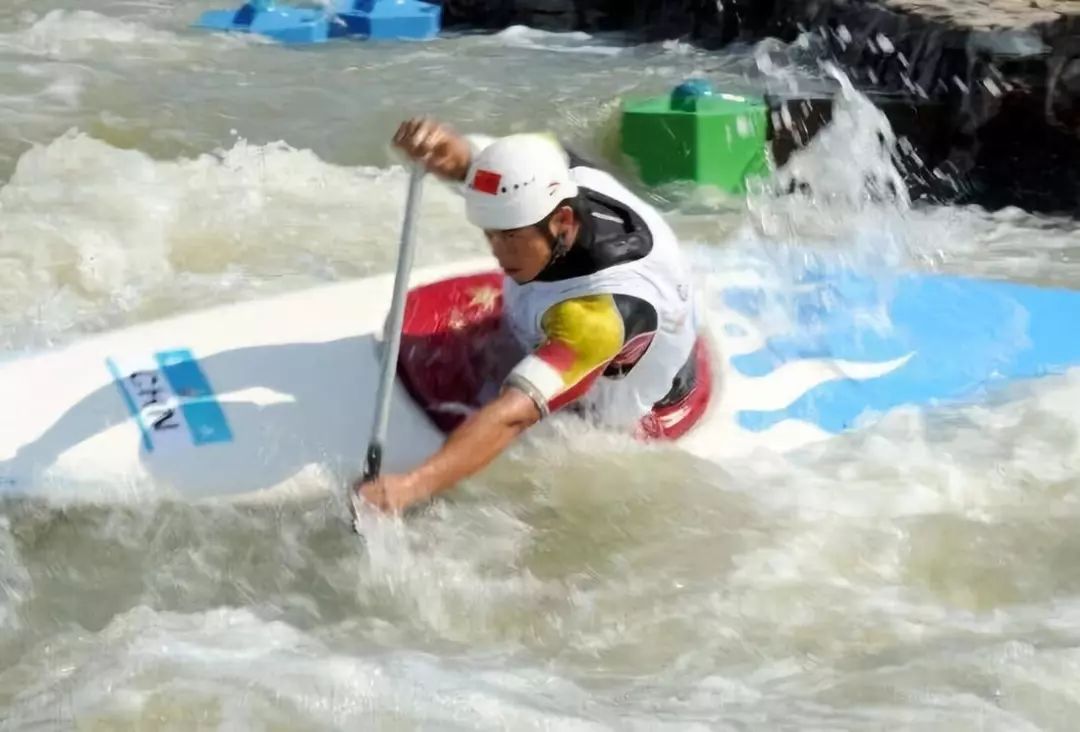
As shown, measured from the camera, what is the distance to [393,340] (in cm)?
257

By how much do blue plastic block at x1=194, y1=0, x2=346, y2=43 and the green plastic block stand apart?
4433 millimetres

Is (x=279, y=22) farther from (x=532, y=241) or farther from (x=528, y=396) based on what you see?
(x=528, y=396)

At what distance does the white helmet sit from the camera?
8.28 feet

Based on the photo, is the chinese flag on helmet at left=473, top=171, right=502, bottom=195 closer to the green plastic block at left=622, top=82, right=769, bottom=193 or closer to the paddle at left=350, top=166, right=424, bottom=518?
the paddle at left=350, top=166, right=424, bottom=518

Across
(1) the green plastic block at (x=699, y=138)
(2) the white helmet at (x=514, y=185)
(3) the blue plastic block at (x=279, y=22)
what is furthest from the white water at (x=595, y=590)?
(3) the blue plastic block at (x=279, y=22)

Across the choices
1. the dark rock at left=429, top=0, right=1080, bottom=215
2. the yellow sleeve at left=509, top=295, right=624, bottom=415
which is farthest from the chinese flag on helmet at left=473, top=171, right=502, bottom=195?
the dark rock at left=429, top=0, right=1080, bottom=215

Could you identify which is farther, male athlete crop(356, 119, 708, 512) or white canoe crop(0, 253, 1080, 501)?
white canoe crop(0, 253, 1080, 501)

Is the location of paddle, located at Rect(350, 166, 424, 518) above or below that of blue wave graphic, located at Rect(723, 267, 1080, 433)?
above

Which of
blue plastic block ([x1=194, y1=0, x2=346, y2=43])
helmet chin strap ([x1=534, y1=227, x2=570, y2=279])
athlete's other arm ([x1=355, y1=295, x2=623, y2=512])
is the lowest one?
blue plastic block ([x1=194, y1=0, x2=346, y2=43])

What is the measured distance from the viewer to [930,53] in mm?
6434

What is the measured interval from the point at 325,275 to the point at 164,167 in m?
1.44

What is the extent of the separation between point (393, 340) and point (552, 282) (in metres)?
0.31

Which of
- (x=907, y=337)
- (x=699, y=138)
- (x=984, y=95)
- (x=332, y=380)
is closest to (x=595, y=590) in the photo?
(x=332, y=380)

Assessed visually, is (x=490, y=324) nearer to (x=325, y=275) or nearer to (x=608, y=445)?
(x=608, y=445)
